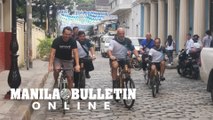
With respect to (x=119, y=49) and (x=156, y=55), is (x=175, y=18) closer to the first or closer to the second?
(x=156, y=55)

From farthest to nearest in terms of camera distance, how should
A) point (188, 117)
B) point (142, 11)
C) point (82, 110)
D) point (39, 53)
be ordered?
1. point (142, 11)
2. point (39, 53)
3. point (82, 110)
4. point (188, 117)

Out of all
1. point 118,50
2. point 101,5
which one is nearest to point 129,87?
point 118,50

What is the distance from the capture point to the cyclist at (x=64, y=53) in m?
9.71

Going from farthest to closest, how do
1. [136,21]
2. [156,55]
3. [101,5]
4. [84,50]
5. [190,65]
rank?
[101,5] → [136,21] → [190,65] → [156,55] → [84,50]

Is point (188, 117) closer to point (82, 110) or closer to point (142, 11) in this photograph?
point (82, 110)

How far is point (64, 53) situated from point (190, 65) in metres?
8.72

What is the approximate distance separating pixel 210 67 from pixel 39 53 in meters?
20.9

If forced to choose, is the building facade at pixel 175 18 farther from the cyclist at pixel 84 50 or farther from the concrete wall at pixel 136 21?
the cyclist at pixel 84 50

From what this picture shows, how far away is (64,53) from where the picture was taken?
32.5 feet

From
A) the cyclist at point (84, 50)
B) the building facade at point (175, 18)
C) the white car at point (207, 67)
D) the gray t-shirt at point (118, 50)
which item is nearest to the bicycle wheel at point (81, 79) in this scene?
the cyclist at point (84, 50)

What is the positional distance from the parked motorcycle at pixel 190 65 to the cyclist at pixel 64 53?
8146 mm

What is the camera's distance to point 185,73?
1792 cm

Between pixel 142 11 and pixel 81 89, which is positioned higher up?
pixel 142 11

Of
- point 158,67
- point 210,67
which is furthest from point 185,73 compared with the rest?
point 210,67
